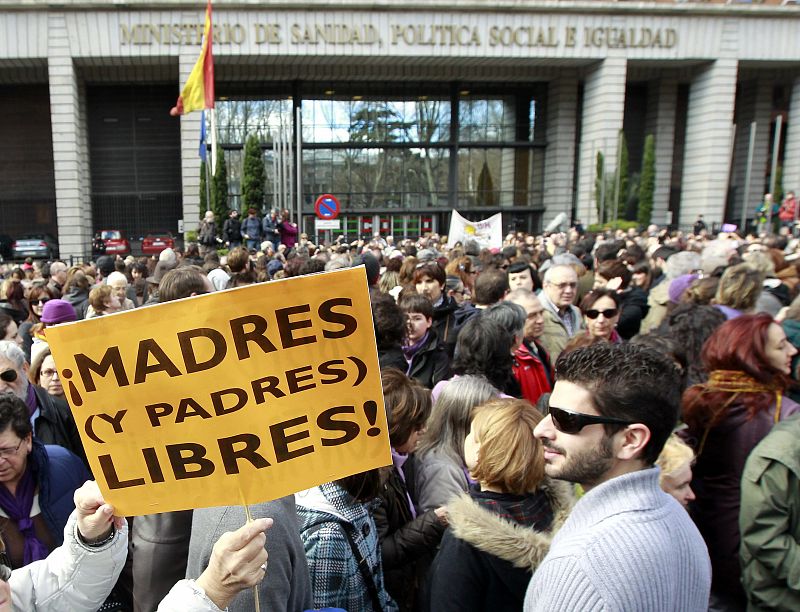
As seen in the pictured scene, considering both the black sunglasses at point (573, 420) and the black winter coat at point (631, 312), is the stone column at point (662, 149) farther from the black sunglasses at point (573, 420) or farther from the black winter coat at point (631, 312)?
the black sunglasses at point (573, 420)

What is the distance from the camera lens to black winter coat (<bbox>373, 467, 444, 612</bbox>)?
2.70 m

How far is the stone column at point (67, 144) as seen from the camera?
26.3m

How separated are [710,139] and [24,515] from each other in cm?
3287

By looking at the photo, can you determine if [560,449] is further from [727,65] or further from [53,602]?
[727,65]

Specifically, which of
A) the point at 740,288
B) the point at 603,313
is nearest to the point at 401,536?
the point at 603,313

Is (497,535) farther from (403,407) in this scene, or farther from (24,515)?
(24,515)

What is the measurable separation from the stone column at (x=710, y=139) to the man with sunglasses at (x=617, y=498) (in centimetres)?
3179

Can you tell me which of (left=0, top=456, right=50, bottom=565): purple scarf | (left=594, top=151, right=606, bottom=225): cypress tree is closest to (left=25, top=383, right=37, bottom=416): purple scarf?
(left=0, top=456, right=50, bottom=565): purple scarf

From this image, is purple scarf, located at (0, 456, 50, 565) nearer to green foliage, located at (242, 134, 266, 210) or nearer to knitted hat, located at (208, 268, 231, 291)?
knitted hat, located at (208, 268, 231, 291)

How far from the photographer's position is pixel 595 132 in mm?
29938

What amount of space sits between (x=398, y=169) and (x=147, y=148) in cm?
1351

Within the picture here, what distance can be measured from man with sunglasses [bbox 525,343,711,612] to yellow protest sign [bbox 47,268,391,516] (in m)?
0.65

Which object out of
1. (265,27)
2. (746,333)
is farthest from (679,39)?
(746,333)

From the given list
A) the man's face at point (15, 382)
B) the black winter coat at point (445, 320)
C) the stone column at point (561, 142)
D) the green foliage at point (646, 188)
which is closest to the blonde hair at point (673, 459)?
the black winter coat at point (445, 320)
